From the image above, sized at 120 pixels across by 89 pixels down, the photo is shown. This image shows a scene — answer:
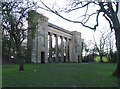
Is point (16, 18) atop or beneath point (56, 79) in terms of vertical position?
atop

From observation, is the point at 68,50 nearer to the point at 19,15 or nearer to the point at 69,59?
the point at 69,59

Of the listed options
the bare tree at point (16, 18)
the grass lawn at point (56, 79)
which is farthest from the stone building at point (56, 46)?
the grass lawn at point (56, 79)

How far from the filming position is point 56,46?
170 ft

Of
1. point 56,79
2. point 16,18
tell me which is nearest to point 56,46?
point 16,18

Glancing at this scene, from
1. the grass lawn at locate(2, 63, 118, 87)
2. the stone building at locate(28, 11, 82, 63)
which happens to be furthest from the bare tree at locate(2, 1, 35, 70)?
the stone building at locate(28, 11, 82, 63)

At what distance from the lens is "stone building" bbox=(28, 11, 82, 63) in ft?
122

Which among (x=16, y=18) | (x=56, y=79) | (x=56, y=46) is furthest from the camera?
(x=56, y=46)

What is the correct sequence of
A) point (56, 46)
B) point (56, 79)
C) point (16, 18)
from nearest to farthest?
point (56, 79)
point (16, 18)
point (56, 46)

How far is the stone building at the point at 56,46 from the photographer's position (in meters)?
37.2

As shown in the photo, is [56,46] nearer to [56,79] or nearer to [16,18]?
[16,18]

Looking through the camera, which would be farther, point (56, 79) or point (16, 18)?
point (16, 18)

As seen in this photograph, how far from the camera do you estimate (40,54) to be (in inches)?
1642

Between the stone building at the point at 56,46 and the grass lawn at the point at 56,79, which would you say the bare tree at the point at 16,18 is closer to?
the grass lawn at the point at 56,79

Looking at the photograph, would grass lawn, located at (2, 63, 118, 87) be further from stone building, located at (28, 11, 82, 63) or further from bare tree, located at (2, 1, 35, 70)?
stone building, located at (28, 11, 82, 63)
